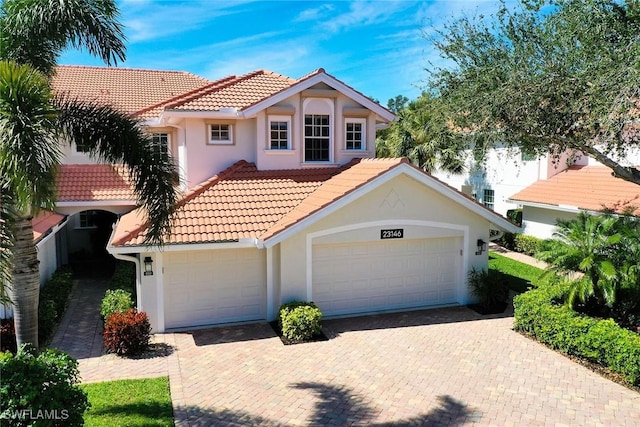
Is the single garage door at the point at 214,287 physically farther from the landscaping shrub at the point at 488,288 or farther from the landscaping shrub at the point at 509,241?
the landscaping shrub at the point at 509,241

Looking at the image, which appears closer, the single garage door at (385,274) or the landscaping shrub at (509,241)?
the single garage door at (385,274)

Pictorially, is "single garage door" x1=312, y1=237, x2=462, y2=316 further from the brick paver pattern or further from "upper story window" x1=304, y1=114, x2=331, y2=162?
"upper story window" x1=304, y1=114, x2=331, y2=162

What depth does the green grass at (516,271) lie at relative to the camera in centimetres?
1898

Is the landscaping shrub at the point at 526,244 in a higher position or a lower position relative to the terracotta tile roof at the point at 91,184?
lower

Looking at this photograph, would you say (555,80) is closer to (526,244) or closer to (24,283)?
(526,244)

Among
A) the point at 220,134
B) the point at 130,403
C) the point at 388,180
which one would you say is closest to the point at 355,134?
the point at 388,180

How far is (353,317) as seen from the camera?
1527 centimetres

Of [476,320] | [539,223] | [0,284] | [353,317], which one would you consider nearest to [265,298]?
[353,317]

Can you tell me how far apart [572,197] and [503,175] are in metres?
6.74

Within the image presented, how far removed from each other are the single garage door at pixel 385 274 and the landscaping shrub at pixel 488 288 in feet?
1.90

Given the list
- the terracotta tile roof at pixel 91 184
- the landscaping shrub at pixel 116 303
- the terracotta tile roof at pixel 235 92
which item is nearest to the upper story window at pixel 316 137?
the terracotta tile roof at pixel 235 92

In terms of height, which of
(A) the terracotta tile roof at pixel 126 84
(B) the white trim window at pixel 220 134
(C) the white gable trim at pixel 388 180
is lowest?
(C) the white gable trim at pixel 388 180

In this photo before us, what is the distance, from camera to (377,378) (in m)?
10.9

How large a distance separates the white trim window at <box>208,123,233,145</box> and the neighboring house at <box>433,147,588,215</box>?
12.5m
